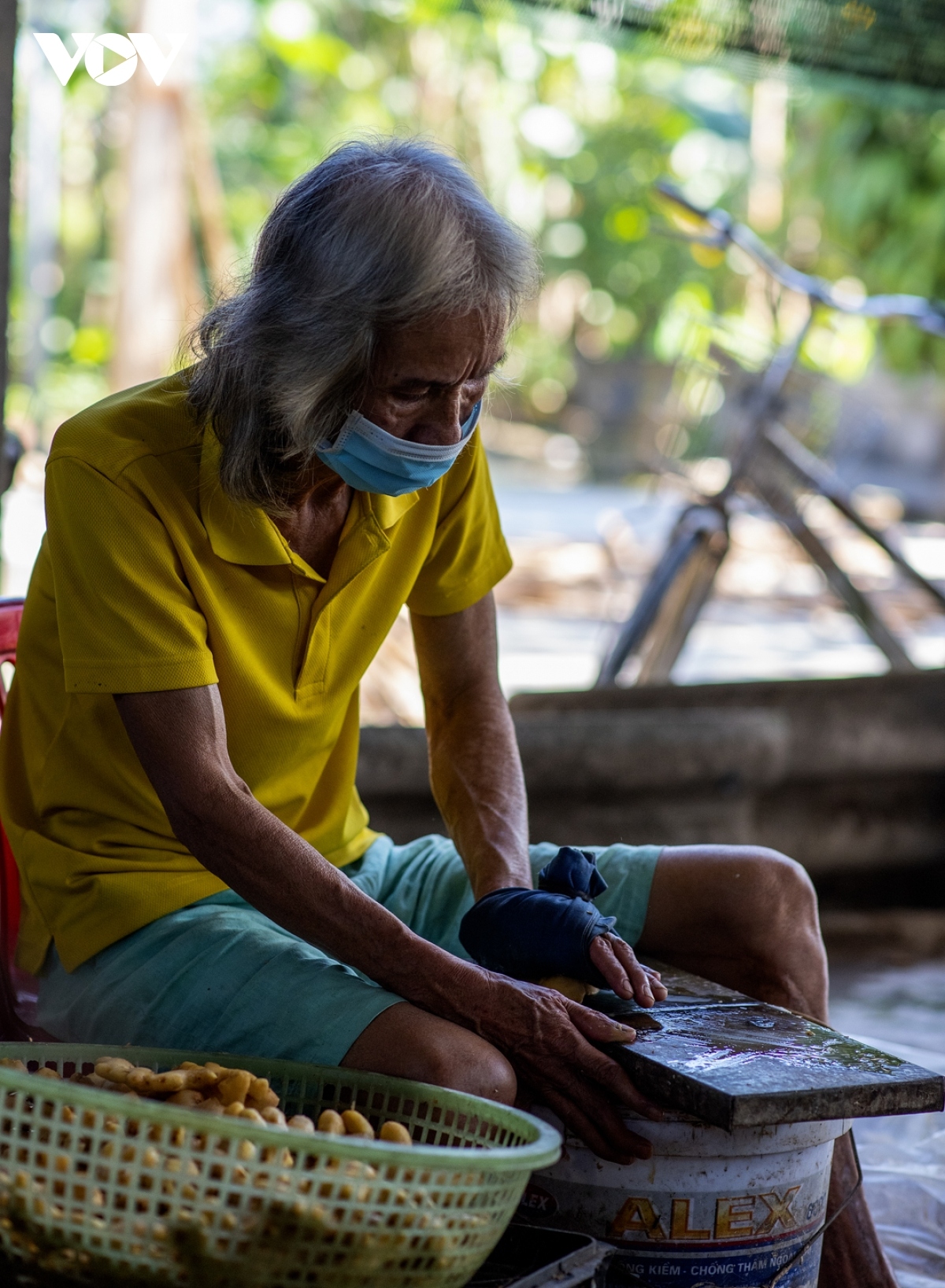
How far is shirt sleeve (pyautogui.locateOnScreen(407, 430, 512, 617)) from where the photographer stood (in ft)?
7.14

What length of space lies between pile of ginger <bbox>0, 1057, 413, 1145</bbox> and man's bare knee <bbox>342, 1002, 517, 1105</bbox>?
0.08 metres

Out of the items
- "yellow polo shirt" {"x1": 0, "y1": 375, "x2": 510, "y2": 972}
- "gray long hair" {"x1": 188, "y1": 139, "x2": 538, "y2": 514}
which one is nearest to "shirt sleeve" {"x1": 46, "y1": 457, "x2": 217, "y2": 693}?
"yellow polo shirt" {"x1": 0, "y1": 375, "x2": 510, "y2": 972}

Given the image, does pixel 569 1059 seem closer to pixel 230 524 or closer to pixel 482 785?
pixel 482 785

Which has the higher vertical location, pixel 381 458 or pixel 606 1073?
pixel 381 458

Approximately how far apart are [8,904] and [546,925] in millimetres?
775

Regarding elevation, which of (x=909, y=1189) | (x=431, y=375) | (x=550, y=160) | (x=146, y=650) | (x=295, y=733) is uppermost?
(x=550, y=160)

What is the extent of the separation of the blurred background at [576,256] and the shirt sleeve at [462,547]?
0.15 meters

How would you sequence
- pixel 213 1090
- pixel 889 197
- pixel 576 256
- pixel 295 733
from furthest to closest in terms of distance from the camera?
pixel 576 256
pixel 889 197
pixel 295 733
pixel 213 1090

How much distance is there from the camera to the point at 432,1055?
1588 millimetres

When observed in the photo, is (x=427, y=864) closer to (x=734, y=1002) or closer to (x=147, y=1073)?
(x=734, y=1002)

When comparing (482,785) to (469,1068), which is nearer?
(469,1068)

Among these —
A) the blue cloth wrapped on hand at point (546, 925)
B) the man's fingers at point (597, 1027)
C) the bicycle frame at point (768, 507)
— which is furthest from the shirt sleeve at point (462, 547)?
the bicycle frame at point (768, 507)

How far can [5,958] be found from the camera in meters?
1.95

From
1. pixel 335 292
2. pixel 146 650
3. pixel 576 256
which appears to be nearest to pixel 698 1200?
pixel 146 650
